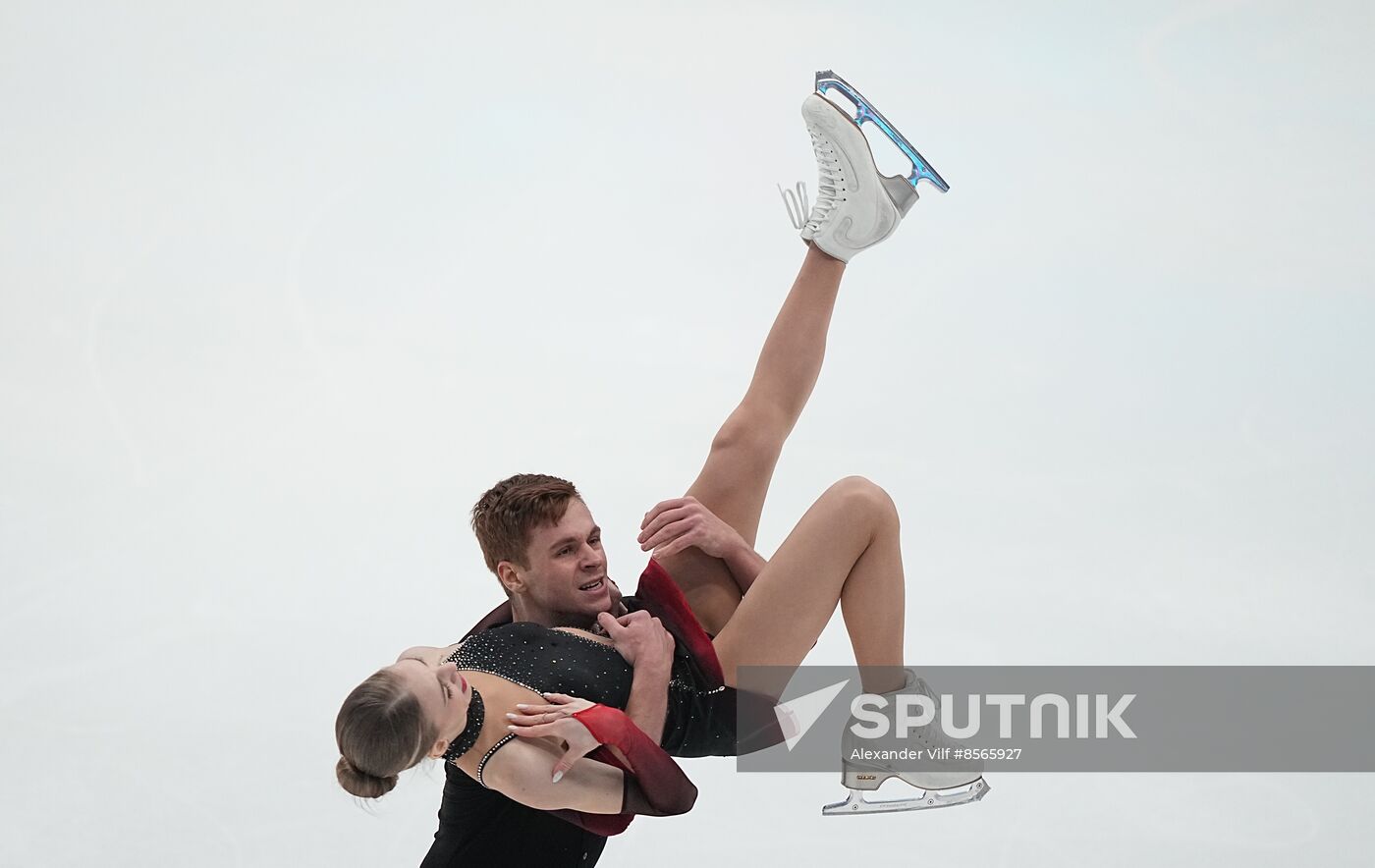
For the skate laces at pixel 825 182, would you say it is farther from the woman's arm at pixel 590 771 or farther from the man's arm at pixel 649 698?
the woman's arm at pixel 590 771

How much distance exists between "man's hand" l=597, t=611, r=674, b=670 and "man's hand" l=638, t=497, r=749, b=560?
9.9 inches

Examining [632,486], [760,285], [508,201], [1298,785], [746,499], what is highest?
[508,201]

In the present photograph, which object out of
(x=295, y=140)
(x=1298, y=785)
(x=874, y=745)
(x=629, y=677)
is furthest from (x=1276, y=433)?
(x=295, y=140)

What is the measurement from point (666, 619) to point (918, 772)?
66cm

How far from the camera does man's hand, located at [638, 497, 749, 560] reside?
333cm

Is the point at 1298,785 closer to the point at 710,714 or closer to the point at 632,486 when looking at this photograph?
the point at 710,714

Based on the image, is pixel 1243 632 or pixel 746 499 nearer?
pixel 746 499

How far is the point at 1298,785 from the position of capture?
13.1 feet

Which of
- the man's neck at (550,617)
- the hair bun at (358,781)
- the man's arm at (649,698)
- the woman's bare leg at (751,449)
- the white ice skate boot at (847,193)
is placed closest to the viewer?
the hair bun at (358,781)

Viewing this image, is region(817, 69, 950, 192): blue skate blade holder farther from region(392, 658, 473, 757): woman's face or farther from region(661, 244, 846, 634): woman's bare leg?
region(392, 658, 473, 757): woman's face

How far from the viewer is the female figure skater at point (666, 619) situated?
105 inches

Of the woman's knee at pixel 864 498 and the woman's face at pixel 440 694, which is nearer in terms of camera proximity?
the woman's face at pixel 440 694

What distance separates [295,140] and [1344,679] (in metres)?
5.82

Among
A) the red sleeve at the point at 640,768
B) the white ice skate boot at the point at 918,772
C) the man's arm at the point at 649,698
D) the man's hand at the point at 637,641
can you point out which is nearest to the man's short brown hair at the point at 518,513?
the man's hand at the point at 637,641
